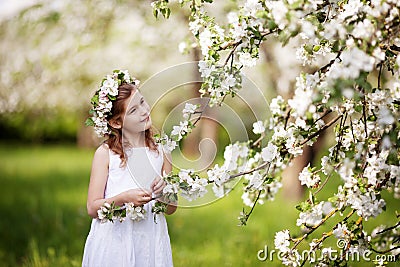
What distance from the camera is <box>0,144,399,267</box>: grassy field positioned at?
5.20 metres

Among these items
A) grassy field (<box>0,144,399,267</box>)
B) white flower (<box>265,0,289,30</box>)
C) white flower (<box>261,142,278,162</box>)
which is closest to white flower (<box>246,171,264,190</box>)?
white flower (<box>261,142,278,162</box>)

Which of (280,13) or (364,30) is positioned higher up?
(280,13)

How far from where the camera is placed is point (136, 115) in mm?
3023

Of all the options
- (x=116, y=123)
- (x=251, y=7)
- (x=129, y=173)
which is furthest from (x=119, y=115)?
(x=251, y=7)

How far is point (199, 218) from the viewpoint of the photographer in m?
7.75

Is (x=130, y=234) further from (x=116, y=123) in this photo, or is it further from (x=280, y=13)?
(x=280, y=13)

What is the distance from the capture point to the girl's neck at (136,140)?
121 inches

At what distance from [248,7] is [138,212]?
1.08m

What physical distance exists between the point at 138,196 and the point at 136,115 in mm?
437

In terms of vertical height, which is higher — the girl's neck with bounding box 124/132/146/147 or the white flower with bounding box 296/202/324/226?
the girl's neck with bounding box 124/132/146/147

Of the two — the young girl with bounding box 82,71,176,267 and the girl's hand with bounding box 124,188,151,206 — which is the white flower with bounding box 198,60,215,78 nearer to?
the young girl with bounding box 82,71,176,267

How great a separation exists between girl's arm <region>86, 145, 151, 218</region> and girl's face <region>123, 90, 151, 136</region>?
18 cm

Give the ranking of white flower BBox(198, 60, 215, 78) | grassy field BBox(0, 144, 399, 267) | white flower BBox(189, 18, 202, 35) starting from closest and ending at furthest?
white flower BBox(198, 60, 215, 78), white flower BBox(189, 18, 202, 35), grassy field BBox(0, 144, 399, 267)

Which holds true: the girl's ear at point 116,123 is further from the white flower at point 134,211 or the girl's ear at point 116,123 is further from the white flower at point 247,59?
the white flower at point 247,59
